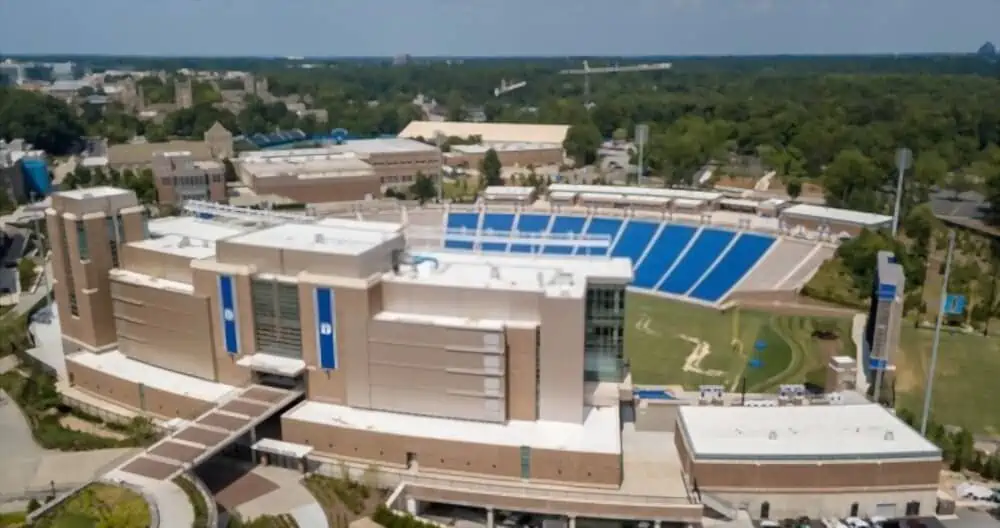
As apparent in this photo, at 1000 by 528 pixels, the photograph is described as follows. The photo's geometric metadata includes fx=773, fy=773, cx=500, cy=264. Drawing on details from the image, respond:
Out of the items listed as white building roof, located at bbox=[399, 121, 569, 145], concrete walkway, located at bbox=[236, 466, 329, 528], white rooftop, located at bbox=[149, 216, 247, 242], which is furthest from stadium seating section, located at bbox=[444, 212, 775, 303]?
white building roof, located at bbox=[399, 121, 569, 145]

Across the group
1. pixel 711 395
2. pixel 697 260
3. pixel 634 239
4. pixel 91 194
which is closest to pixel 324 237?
pixel 91 194

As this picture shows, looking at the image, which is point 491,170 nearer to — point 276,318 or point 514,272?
point 514,272

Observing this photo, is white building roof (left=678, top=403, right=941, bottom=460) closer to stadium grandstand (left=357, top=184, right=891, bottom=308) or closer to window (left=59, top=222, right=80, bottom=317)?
stadium grandstand (left=357, top=184, right=891, bottom=308)

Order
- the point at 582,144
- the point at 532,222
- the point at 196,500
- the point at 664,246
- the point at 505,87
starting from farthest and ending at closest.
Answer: the point at 505,87 < the point at 582,144 < the point at 532,222 < the point at 664,246 < the point at 196,500

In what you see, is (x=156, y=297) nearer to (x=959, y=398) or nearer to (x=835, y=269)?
(x=959, y=398)

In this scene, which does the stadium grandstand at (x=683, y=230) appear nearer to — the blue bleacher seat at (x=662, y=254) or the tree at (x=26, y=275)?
the blue bleacher seat at (x=662, y=254)

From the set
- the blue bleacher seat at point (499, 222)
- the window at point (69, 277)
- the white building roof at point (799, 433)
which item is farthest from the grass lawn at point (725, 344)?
the window at point (69, 277)

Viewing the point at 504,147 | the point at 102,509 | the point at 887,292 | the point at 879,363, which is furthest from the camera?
the point at 504,147
